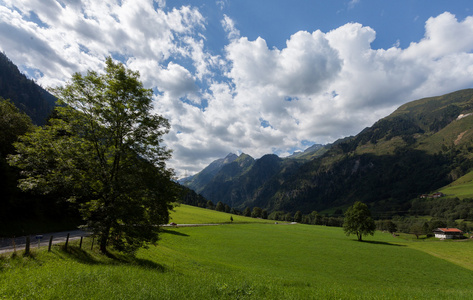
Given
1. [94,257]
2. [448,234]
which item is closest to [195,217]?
[94,257]

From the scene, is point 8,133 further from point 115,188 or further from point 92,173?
point 115,188

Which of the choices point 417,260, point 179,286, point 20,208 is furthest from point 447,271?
point 20,208

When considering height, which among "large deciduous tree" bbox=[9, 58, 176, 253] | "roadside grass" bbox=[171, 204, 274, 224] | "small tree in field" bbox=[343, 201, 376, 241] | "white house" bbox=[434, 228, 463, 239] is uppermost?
"large deciduous tree" bbox=[9, 58, 176, 253]

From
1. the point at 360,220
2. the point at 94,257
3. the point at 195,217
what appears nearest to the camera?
the point at 94,257

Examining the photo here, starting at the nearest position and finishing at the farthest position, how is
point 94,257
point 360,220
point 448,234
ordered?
1. point 94,257
2. point 360,220
3. point 448,234

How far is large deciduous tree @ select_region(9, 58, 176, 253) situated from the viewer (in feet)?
61.2

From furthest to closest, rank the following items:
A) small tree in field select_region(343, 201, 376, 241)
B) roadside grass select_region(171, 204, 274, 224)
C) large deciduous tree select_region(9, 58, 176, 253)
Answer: roadside grass select_region(171, 204, 274, 224) → small tree in field select_region(343, 201, 376, 241) → large deciduous tree select_region(9, 58, 176, 253)

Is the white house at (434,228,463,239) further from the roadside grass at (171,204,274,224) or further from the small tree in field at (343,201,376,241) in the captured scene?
the roadside grass at (171,204,274,224)

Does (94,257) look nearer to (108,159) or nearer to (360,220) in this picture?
(108,159)

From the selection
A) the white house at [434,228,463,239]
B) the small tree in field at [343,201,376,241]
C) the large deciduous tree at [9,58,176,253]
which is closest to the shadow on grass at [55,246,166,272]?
the large deciduous tree at [9,58,176,253]

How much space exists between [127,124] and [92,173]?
568cm

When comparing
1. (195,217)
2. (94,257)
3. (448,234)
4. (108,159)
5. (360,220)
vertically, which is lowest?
(448,234)

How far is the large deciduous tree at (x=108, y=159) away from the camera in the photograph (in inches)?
734

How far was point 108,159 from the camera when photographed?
21.1 metres
